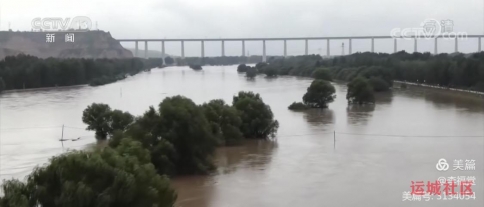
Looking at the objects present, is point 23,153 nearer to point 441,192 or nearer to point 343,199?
point 343,199

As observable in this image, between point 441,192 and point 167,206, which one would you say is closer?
point 167,206

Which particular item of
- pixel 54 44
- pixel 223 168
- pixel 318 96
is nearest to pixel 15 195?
pixel 223 168

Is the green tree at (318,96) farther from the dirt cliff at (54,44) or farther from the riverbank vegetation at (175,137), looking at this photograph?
the dirt cliff at (54,44)

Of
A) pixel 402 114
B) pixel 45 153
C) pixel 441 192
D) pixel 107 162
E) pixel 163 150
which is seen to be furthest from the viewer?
pixel 402 114

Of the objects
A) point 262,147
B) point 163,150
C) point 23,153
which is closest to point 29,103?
point 23,153

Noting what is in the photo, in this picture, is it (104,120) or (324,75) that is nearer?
(104,120)

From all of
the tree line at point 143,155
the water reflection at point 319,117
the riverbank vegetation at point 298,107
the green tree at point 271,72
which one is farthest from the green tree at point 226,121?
the green tree at point 271,72

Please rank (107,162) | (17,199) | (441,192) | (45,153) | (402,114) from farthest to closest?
(402,114) → (45,153) → (441,192) → (107,162) → (17,199)

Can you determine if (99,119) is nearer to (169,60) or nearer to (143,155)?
(143,155)
